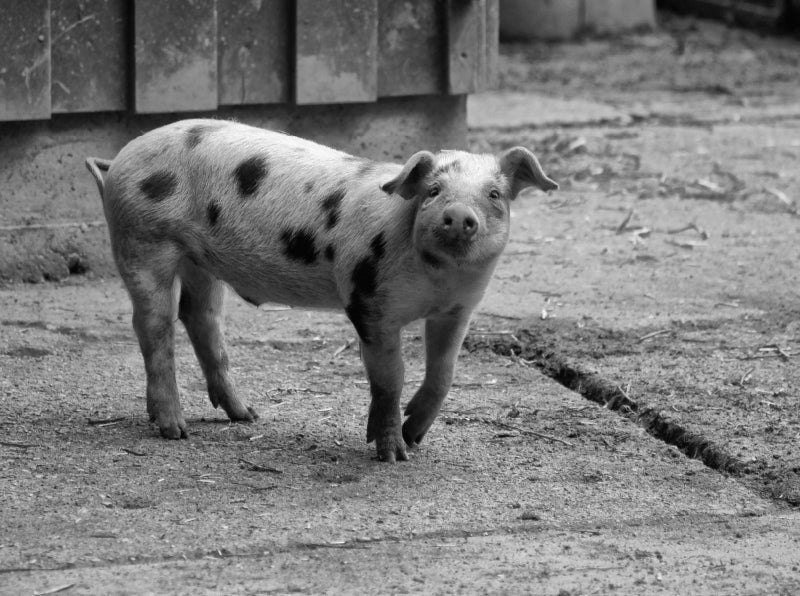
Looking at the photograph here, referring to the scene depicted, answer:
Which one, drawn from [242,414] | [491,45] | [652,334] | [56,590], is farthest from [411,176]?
[491,45]

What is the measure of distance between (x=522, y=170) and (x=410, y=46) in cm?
283

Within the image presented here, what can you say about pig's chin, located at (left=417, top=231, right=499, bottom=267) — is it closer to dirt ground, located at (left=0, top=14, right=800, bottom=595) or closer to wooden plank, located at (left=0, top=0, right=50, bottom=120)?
dirt ground, located at (left=0, top=14, right=800, bottom=595)

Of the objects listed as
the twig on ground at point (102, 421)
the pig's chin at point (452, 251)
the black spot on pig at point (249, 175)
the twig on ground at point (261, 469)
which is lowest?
the twig on ground at point (102, 421)

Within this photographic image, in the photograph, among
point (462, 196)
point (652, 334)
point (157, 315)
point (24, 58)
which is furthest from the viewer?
point (24, 58)

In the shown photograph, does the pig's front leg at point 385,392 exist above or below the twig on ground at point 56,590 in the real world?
above

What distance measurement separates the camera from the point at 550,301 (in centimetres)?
645

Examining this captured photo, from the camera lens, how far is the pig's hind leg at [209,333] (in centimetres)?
486

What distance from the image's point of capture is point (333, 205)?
14.8 feet

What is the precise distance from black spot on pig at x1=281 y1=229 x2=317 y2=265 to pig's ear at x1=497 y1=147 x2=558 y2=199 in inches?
25.2

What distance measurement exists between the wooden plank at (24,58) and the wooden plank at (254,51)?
84cm

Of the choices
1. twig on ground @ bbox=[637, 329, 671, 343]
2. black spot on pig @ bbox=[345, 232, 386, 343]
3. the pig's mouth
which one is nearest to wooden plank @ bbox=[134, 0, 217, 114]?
twig on ground @ bbox=[637, 329, 671, 343]

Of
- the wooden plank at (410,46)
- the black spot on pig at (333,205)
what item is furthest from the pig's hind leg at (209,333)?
the wooden plank at (410,46)

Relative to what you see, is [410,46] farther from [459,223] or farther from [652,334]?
[459,223]

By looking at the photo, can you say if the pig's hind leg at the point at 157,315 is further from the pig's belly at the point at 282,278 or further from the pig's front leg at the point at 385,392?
the pig's front leg at the point at 385,392
